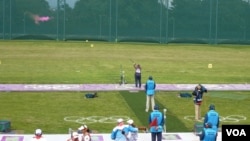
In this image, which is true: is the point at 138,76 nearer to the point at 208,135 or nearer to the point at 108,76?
the point at 108,76

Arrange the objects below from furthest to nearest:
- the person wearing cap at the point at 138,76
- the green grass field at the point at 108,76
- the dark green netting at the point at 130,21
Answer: the dark green netting at the point at 130,21
the person wearing cap at the point at 138,76
the green grass field at the point at 108,76

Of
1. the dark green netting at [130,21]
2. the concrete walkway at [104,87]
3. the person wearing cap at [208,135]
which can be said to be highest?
the dark green netting at [130,21]

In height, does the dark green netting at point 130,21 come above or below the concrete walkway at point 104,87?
above

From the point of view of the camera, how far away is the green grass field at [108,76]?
2669 centimetres

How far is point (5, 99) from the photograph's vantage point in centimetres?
3139

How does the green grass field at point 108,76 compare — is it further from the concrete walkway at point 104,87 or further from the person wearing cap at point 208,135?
the person wearing cap at point 208,135

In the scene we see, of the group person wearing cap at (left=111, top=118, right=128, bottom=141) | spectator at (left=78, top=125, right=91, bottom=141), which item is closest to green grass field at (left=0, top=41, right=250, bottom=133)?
person wearing cap at (left=111, top=118, right=128, bottom=141)

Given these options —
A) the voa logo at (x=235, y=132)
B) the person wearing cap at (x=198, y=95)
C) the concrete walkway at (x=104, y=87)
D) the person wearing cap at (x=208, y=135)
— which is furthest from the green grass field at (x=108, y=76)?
the voa logo at (x=235, y=132)

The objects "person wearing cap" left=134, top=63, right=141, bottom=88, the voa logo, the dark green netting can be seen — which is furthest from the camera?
the dark green netting

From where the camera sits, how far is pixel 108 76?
Result: 139 ft

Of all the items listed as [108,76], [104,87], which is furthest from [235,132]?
[108,76]

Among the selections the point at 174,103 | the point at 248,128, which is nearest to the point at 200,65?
the point at 174,103

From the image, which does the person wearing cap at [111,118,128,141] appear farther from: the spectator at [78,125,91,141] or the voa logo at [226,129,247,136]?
the voa logo at [226,129,247,136]

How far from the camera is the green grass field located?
2669 centimetres
